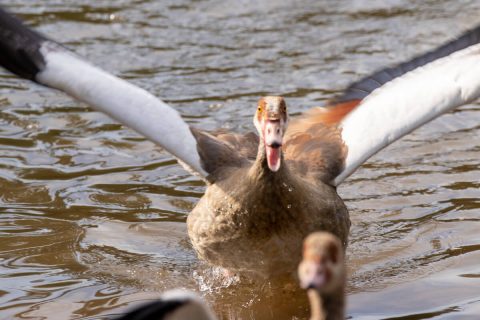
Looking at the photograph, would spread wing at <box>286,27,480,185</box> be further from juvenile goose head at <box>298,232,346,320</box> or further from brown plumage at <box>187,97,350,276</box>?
juvenile goose head at <box>298,232,346,320</box>

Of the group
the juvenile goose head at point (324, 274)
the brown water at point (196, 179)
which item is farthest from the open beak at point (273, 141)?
the juvenile goose head at point (324, 274)

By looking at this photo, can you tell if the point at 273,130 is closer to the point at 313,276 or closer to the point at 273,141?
the point at 273,141

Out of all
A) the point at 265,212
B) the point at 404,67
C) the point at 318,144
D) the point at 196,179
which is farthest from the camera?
the point at 196,179

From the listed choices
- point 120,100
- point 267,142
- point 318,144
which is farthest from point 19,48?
point 318,144

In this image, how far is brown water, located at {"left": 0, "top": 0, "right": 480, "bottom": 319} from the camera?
23.7ft

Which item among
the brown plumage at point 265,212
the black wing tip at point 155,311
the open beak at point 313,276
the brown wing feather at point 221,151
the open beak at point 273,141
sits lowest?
the black wing tip at point 155,311

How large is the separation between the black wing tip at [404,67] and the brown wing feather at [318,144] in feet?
0.27

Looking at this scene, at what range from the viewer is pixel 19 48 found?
7.32 metres

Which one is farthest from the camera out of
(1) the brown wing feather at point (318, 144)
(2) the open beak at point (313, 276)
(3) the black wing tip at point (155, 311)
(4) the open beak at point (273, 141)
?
(1) the brown wing feather at point (318, 144)

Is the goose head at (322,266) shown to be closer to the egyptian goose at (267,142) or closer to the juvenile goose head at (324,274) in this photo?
the juvenile goose head at (324,274)

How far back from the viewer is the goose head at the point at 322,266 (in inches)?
179

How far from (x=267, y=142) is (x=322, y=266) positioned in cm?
204

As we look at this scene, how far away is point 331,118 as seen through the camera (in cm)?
854

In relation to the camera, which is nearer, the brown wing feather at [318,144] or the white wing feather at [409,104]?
the white wing feather at [409,104]
